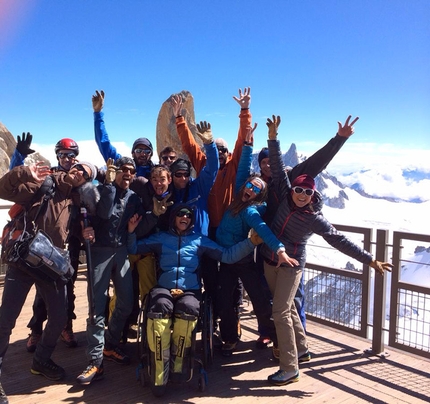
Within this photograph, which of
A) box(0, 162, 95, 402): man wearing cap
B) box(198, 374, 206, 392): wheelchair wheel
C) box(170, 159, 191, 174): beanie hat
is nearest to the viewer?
box(0, 162, 95, 402): man wearing cap

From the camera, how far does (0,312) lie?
297cm

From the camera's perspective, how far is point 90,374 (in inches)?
125

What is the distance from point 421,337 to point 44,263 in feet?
11.1

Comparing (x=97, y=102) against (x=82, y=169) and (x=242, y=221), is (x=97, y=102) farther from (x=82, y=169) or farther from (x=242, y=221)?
(x=242, y=221)

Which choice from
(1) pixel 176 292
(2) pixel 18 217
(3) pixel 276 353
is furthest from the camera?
(3) pixel 276 353

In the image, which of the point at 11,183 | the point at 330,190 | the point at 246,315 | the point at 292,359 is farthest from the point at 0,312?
the point at 330,190

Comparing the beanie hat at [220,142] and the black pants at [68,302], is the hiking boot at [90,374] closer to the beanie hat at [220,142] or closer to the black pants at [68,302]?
the black pants at [68,302]

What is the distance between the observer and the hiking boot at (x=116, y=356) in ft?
11.7

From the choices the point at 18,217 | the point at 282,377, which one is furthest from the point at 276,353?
the point at 18,217

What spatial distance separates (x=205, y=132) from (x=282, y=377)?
232 centimetres

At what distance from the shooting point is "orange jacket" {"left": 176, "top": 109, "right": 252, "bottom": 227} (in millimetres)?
3916

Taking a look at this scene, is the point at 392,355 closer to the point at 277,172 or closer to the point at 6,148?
the point at 277,172

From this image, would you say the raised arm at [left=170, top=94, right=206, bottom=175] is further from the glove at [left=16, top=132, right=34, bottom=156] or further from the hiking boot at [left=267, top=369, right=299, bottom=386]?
the hiking boot at [left=267, top=369, right=299, bottom=386]

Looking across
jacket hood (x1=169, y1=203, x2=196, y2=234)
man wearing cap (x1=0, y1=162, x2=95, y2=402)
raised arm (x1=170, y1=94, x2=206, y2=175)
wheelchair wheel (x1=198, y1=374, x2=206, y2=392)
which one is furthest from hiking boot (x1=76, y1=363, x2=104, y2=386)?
raised arm (x1=170, y1=94, x2=206, y2=175)
